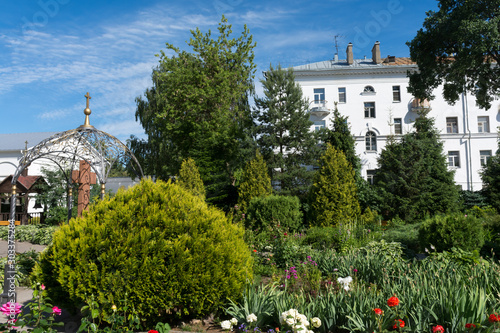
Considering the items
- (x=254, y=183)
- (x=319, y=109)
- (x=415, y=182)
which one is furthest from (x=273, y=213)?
(x=319, y=109)

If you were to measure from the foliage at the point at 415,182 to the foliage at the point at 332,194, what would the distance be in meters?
4.71

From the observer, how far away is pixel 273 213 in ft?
45.8

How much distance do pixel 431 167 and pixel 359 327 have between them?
1916 cm

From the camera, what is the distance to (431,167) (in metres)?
20.4

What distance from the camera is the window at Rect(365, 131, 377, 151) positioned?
105 ft

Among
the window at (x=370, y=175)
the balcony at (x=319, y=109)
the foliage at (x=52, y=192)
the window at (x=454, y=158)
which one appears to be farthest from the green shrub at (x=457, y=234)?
the window at (x=454, y=158)

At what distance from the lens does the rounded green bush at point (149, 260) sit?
4285mm

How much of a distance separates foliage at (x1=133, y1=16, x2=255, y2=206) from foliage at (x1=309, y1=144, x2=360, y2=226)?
9.39 meters

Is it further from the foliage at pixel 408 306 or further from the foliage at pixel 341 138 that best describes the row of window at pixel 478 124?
the foliage at pixel 408 306

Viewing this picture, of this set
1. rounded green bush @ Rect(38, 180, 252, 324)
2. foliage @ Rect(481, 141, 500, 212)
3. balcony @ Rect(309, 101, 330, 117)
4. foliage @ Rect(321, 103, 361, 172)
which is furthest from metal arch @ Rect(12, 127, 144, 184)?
balcony @ Rect(309, 101, 330, 117)

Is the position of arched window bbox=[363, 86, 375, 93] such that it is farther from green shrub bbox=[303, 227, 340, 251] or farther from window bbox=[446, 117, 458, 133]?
green shrub bbox=[303, 227, 340, 251]

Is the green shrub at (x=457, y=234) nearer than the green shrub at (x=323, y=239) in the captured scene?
Yes

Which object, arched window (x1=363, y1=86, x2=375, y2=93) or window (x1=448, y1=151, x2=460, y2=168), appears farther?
arched window (x1=363, y1=86, x2=375, y2=93)

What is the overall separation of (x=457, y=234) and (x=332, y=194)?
291 inches
